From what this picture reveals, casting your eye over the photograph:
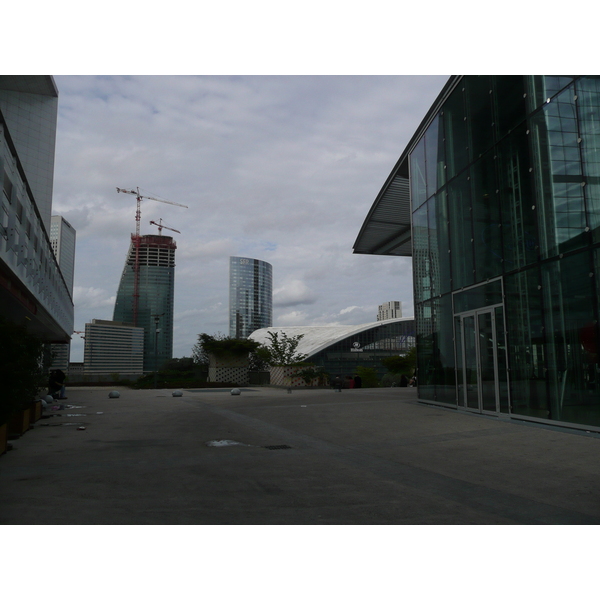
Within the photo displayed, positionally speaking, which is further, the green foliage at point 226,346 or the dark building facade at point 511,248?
the green foliage at point 226,346

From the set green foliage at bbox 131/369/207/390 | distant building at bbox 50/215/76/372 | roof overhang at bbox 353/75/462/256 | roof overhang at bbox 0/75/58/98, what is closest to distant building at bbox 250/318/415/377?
green foliage at bbox 131/369/207/390

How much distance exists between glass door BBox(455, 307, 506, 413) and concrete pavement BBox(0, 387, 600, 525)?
3.28 feet

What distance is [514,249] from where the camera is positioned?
405 inches

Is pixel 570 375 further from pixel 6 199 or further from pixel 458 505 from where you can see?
pixel 6 199

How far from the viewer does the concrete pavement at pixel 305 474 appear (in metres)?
4.14

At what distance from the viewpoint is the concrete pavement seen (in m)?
4.14

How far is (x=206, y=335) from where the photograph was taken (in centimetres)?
3247

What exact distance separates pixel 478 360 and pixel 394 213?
1035 centimetres

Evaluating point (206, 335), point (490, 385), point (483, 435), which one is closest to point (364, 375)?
point (206, 335)

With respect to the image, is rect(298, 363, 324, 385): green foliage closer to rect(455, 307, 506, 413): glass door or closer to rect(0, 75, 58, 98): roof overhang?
rect(455, 307, 506, 413): glass door

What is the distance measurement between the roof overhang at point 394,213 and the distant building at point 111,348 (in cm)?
8246

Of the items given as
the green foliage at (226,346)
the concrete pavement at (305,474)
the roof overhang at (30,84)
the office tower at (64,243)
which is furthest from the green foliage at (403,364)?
the office tower at (64,243)

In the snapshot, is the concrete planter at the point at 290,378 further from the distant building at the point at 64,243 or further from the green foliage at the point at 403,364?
the distant building at the point at 64,243

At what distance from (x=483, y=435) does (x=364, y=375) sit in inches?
1008
